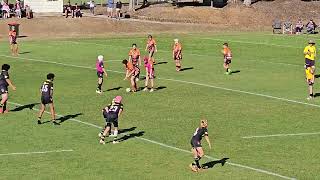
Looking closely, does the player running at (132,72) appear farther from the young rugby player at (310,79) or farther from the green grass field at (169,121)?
the young rugby player at (310,79)

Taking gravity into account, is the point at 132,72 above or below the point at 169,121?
above

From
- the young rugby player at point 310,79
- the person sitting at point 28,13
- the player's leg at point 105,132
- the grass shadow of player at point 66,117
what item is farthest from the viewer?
the person sitting at point 28,13

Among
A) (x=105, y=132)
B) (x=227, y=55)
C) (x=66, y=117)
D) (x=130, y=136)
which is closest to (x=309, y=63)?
(x=227, y=55)

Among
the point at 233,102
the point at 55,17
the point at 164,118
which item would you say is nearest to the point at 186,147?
the point at 164,118

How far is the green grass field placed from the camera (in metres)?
22.5

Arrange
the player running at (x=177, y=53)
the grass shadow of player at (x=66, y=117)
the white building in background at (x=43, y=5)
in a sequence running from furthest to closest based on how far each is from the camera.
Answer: the white building in background at (x=43, y=5)
the player running at (x=177, y=53)
the grass shadow of player at (x=66, y=117)

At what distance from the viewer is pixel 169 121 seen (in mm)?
29312

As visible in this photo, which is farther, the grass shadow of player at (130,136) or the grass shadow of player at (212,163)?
the grass shadow of player at (130,136)

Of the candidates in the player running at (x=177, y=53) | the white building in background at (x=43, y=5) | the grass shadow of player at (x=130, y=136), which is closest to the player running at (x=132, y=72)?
the player running at (x=177, y=53)

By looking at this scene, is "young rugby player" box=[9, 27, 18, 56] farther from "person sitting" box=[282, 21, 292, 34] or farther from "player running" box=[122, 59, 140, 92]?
"person sitting" box=[282, 21, 292, 34]

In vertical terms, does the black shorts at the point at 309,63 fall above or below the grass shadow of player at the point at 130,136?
above

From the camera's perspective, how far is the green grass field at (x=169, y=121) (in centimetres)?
2245

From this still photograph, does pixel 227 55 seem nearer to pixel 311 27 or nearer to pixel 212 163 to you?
pixel 212 163

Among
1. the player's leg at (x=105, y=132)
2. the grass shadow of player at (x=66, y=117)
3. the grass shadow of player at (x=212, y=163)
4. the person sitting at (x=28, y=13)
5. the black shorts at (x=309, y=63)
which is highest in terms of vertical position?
the black shorts at (x=309, y=63)
